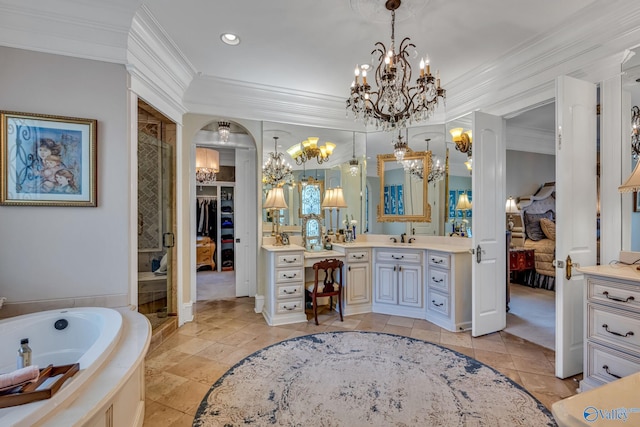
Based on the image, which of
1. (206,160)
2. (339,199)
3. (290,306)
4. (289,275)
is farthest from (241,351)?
(206,160)

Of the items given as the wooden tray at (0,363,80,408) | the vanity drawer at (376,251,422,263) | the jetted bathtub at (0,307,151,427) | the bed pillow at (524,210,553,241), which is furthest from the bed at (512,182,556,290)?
the wooden tray at (0,363,80,408)

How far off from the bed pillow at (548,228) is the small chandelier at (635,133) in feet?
11.4

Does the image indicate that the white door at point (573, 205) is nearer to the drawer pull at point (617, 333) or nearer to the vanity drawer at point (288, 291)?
the drawer pull at point (617, 333)

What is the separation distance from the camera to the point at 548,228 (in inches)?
213

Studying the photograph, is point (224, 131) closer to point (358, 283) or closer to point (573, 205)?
point (358, 283)

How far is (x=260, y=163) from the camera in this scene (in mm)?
4066

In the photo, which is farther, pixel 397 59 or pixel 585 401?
pixel 397 59

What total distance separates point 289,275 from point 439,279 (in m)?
1.90

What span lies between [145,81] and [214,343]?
2736 mm

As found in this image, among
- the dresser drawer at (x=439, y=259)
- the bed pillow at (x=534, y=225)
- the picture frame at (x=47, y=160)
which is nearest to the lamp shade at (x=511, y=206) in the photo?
the bed pillow at (x=534, y=225)

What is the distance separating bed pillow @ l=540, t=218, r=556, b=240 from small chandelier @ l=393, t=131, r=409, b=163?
334 centimetres

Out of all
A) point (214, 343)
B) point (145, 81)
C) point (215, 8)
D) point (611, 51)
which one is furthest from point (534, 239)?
point (145, 81)

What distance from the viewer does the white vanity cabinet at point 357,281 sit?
13.3 feet

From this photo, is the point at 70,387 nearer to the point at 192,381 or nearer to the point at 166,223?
the point at 192,381
